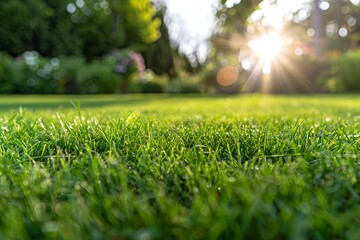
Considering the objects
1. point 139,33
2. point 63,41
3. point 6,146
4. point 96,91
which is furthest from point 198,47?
point 6,146

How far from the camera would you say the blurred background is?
13.2 metres

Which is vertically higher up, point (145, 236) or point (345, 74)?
point (345, 74)

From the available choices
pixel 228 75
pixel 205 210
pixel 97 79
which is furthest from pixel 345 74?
pixel 205 210

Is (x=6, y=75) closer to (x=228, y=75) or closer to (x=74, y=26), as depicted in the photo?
(x=228, y=75)

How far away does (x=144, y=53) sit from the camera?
26.1 meters

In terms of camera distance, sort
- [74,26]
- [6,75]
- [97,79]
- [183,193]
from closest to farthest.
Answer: [183,193], [6,75], [97,79], [74,26]

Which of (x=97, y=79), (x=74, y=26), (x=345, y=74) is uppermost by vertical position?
(x=74, y=26)

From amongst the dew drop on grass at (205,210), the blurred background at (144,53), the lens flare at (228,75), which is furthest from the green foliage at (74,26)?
the dew drop on grass at (205,210)

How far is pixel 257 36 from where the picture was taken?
22.3 m

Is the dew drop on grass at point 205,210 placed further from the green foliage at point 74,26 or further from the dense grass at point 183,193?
the green foliage at point 74,26

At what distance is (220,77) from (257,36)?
759cm

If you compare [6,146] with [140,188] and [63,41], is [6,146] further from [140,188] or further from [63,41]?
[63,41]

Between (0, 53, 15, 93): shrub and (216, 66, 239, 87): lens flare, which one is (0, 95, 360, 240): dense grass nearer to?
(0, 53, 15, 93): shrub

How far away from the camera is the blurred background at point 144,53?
13.2m
